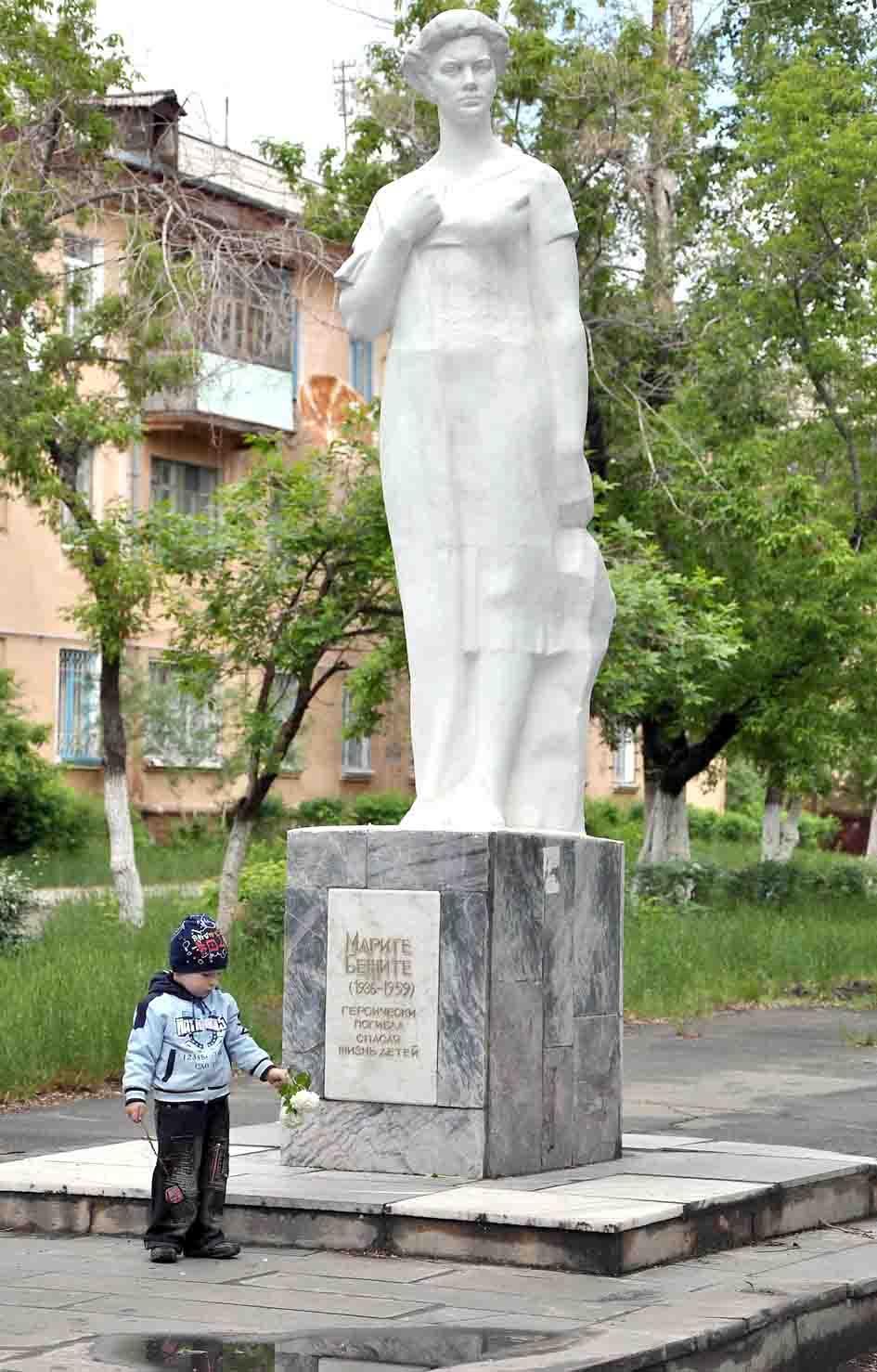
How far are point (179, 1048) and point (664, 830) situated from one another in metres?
20.7

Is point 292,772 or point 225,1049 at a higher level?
point 292,772

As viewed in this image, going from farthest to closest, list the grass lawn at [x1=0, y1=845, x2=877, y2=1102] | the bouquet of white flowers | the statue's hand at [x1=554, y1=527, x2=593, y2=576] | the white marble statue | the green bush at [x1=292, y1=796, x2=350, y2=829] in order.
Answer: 1. the green bush at [x1=292, y1=796, x2=350, y2=829]
2. the grass lawn at [x1=0, y1=845, x2=877, y2=1102]
3. the statue's hand at [x1=554, y1=527, x2=593, y2=576]
4. the white marble statue
5. the bouquet of white flowers

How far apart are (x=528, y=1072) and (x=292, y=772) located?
1181 inches

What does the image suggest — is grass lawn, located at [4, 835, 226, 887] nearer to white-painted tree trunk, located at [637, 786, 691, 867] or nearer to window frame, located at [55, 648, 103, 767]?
window frame, located at [55, 648, 103, 767]

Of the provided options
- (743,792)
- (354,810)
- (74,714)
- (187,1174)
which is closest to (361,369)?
(354,810)

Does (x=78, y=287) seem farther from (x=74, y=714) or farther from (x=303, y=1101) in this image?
(x=74, y=714)

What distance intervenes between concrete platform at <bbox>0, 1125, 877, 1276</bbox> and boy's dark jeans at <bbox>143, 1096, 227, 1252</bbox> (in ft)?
1.03

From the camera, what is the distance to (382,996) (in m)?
8.82

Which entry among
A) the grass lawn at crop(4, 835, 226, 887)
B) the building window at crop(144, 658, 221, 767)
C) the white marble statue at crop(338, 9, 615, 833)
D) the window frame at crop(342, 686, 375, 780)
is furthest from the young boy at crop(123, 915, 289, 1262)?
the window frame at crop(342, 686, 375, 780)

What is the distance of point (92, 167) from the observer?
20031mm

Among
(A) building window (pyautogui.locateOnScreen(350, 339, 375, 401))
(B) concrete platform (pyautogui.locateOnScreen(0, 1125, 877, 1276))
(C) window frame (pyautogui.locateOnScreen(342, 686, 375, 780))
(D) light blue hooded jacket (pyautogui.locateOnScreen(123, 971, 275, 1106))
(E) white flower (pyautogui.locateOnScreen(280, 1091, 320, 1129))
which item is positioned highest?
(A) building window (pyautogui.locateOnScreen(350, 339, 375, 401))

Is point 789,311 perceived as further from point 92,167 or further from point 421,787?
point 421,787

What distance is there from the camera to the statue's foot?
9031 millimetres

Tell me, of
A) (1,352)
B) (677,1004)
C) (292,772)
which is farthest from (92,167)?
(292,772)
